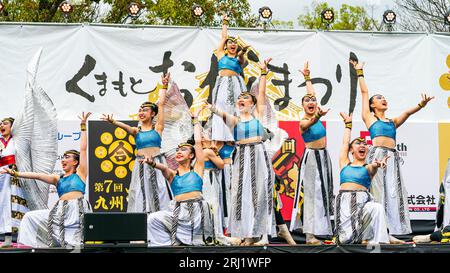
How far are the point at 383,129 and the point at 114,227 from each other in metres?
3.32

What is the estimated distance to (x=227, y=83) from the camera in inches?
380

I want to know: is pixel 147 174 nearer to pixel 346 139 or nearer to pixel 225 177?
pixel 225 177

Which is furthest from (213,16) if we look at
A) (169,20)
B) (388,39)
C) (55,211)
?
(55,211)

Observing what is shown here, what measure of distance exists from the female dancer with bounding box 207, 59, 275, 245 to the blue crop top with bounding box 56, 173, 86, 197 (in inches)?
56.1

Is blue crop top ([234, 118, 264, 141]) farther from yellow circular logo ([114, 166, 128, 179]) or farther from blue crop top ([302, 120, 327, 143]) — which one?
yellow circular logo ([114, 166, 128, 179])

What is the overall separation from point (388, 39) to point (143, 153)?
10.7ft

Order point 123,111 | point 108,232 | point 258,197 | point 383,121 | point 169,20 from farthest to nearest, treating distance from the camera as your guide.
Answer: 1. point 169,20
2. point 123,111
3. point 383,121
4. point 258,197
5. point 108,232

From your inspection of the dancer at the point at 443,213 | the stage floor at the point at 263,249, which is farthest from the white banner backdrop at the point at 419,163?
the stage floor at the point at 263,249

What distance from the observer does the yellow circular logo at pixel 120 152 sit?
1008 centimetres

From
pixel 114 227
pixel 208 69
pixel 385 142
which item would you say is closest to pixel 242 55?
pixel 208 69

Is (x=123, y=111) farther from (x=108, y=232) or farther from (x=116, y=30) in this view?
(x=108, y=232)

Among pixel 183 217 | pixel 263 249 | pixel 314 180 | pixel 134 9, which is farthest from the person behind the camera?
pixel 134 9

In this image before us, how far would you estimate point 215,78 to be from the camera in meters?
10.3

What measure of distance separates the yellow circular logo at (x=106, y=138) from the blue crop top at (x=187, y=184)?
78.6 inches
